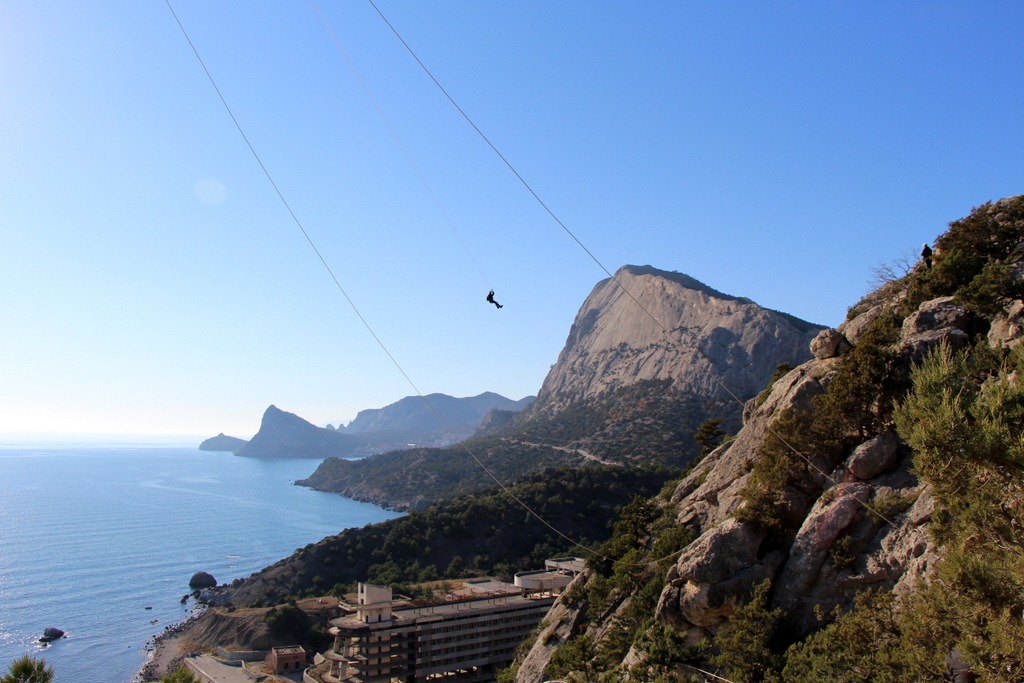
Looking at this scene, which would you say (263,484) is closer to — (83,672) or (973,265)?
(83,672)

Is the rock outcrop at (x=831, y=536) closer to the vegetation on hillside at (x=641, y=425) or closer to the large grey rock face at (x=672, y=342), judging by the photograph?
the vegetation on hillside at (x=641, y=425)

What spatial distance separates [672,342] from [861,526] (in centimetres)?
9206

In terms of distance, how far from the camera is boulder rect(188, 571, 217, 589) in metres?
67.4

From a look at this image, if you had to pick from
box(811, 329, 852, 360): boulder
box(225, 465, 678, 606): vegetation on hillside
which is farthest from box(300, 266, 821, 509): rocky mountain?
box(811, 329, 852, 360): boulder

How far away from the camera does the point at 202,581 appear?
222 feet

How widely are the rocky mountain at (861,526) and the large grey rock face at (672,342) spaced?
5443 cm

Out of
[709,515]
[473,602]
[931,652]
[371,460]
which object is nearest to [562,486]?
[473,602]

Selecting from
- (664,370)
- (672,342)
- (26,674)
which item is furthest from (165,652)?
(672,342)

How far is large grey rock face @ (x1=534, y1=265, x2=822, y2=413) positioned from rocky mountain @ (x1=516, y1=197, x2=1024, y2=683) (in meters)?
54.4

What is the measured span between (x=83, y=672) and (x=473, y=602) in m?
28.1

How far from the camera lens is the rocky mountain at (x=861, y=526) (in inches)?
347

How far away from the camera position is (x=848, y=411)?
17.8 meters

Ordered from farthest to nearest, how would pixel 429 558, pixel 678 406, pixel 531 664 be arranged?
pixel 678 406, pixel 429 558, pixel 531 664

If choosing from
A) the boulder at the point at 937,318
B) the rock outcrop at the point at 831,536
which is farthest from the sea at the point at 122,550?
the boulder at the point at 937,318
